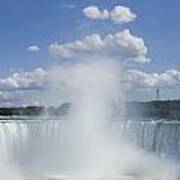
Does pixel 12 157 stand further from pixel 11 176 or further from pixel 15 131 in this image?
pixel 11 176

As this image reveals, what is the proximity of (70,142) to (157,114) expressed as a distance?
2022 centimetres

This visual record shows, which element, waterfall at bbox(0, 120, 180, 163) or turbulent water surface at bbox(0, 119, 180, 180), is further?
waterfall at bbox(0, 120, 180, 163)

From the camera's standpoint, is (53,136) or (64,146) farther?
(64,146)

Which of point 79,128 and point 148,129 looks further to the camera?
point 79,128

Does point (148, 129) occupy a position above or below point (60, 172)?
above

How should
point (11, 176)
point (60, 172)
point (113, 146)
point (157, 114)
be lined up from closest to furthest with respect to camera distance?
point (11, 176)
point (60, 172)
point (113, 146)
point (157, 114)

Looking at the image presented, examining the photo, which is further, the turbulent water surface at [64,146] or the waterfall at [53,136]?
the waterfall at [53,136]

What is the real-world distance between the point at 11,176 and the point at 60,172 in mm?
4345

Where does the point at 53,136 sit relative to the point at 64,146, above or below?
above

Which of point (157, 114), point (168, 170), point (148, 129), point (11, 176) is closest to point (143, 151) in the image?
point (148, 129)

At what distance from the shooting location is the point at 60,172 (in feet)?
131

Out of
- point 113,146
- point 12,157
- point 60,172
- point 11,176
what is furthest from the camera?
point 113,146

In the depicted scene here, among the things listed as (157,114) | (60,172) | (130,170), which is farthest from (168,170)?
(157,114)

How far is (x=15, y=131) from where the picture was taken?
4344cm
